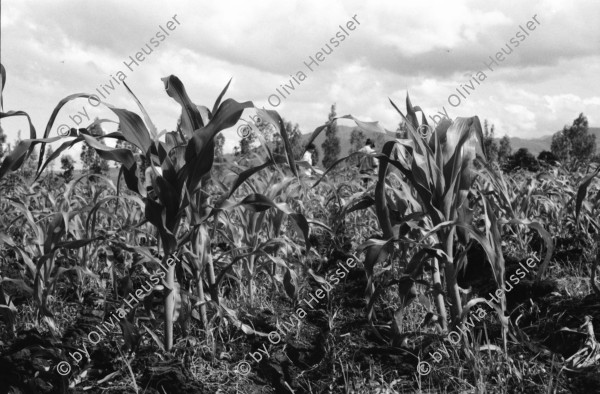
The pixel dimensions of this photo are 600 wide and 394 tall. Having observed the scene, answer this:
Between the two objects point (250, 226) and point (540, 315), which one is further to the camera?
point (250, 226)

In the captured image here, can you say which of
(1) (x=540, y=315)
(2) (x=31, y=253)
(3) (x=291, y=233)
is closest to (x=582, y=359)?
(1) (x=540, y=315)

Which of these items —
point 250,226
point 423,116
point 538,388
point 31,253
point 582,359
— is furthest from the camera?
point 31,253

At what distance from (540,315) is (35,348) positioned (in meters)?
2.27

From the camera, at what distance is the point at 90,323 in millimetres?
2514

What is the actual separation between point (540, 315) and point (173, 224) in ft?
5.89

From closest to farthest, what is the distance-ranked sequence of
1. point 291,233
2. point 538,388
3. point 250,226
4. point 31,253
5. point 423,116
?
point 538,388, point 423,116, point 250,226, point 31,253, point 291,233

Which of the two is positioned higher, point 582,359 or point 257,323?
point 257,323

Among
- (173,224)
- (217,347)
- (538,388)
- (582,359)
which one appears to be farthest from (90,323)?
(582,359)

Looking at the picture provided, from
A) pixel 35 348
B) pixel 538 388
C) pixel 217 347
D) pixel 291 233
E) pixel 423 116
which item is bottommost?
pixel 538 388

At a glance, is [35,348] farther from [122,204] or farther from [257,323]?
[122,204]

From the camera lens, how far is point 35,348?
1.96 m

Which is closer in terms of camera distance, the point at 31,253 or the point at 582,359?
the point at 582,359

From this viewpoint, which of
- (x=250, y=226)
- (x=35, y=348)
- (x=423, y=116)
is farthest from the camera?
(x=250, y=226)

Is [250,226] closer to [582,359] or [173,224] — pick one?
[173,224]
